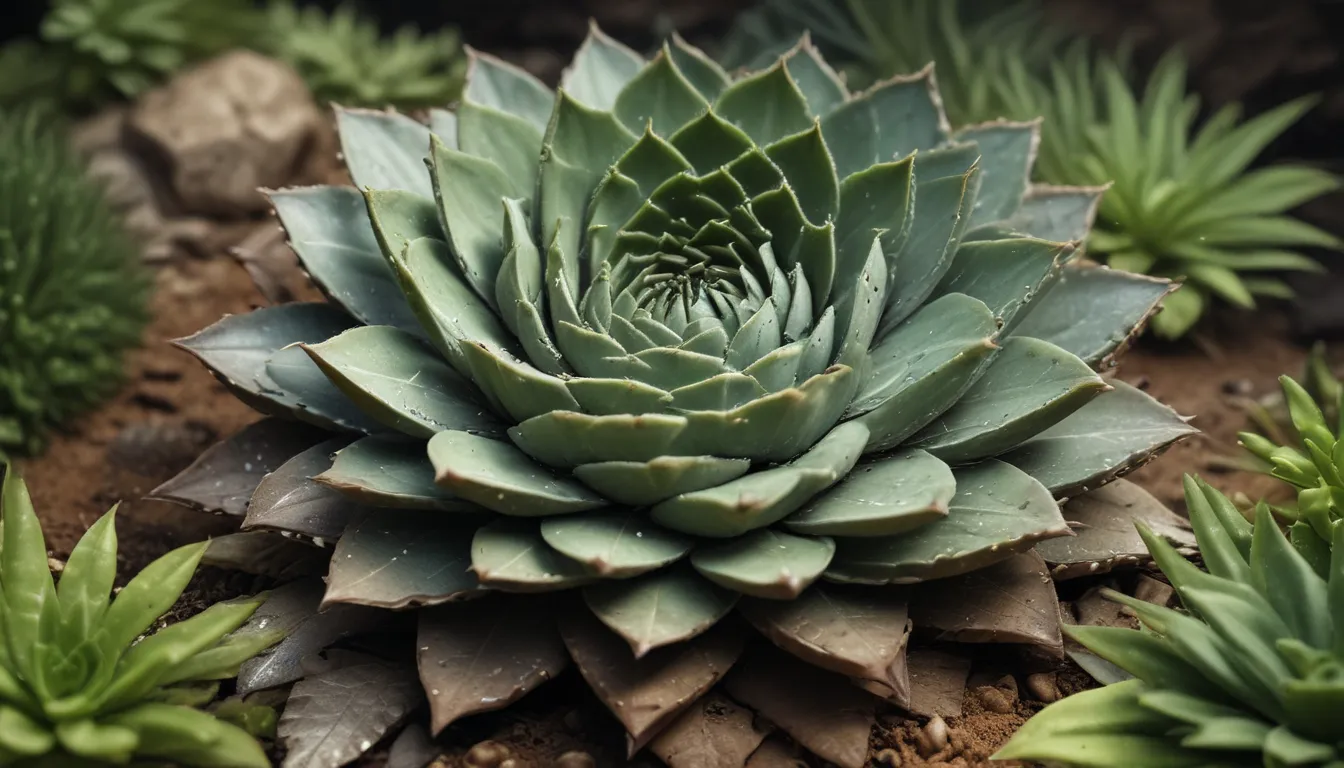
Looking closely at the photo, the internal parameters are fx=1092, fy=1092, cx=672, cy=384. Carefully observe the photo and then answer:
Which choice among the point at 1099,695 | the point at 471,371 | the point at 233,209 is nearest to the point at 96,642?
the point at 471,371

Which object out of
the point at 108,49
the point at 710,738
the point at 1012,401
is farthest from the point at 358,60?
the point at 710,738

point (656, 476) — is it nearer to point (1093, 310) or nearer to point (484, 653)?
point (484, 653)

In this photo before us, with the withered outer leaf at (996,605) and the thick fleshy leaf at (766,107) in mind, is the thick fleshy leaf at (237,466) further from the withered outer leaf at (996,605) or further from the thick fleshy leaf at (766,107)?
the withered outer leaf at (996,605)

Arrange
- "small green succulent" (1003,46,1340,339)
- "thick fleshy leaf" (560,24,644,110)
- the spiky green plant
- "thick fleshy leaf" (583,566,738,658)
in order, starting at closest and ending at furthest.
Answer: "thick fleshy leaf" (583,566,738,658) < "thick fleshy leaf" (560,24,644,110) < the spiky green plant < "small green succulent" (1003,46,1340,339)

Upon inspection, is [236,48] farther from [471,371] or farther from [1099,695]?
[1099,695]

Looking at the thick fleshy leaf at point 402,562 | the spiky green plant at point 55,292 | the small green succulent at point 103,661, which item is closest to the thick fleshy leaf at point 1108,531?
the thick fleshy leaf at point 402,562

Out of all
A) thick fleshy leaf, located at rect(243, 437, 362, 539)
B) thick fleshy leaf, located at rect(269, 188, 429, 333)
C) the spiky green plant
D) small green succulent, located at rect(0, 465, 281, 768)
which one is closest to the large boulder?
the spiky green plant

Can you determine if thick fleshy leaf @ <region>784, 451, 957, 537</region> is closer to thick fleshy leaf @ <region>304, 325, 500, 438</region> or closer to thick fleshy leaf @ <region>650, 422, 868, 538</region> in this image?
thick fleshy leaf @ <region>650, 422, 868, 538</region>
